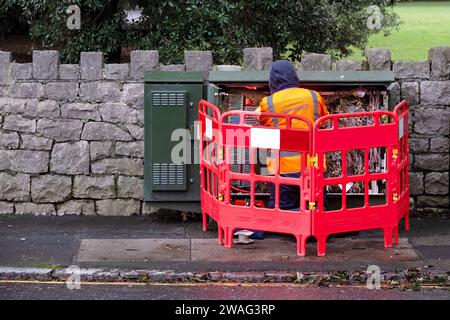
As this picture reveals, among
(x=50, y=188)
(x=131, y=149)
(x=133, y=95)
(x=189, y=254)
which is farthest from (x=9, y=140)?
(x=189, y=254)

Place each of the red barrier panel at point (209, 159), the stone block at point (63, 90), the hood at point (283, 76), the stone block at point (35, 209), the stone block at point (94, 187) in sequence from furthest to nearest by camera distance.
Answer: the stone block at point (35, 209) → the stone block at point (94, 187) → the stone block at point (63, 90) → the red barrier panel at point (209, 159) → the hood at point (283, 76)

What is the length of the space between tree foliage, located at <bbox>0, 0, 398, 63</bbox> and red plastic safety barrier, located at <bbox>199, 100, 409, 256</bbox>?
3002 mm

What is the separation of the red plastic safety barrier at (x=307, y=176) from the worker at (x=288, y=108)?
0.09m

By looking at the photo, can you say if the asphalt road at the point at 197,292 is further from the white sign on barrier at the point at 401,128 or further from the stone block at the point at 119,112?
the stone block at the point at 119,112

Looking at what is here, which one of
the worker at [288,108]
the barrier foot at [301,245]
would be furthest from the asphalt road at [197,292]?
the worker at [288,108]

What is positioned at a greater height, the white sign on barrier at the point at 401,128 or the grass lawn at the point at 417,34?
the grass lawn at the point at 417,34

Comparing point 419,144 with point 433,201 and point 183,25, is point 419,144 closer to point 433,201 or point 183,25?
point 433,201

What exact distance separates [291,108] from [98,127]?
2.41m

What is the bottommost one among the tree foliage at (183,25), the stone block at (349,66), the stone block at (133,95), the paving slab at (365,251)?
the paving slab at (365,251)

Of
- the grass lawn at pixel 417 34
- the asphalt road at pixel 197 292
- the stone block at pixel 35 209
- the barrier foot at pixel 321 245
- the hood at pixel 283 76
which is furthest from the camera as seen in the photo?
the grass lawn at pixel 417 34

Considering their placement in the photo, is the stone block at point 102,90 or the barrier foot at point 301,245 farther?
the stone block at point 102,90

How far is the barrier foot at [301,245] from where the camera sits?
31.0 ft

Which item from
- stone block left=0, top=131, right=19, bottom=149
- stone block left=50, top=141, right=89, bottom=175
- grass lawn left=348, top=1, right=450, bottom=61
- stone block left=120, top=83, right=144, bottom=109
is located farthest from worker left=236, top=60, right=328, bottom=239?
grass lawn left=348, top=1, right=450, bottom=61

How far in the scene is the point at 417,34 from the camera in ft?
89.4
